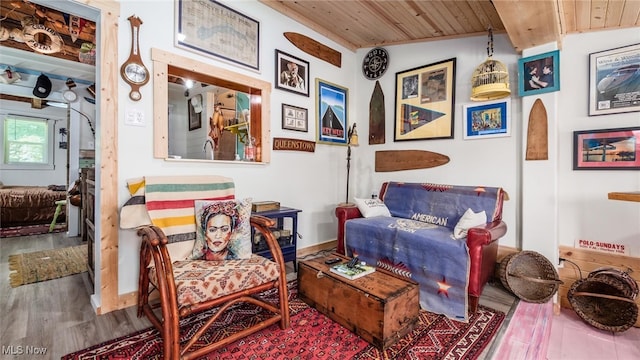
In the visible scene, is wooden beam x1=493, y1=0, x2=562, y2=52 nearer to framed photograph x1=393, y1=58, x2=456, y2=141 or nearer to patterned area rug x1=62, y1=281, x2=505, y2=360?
framed photograph x1=393, y1=58, x2=456, y2=141

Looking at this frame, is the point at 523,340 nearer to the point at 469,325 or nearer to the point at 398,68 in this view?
the point at 469,325

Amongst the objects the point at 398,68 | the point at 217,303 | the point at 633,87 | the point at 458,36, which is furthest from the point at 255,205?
the point at 633,87

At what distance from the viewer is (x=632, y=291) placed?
1919 millimetres

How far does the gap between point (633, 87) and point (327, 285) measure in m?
2.81

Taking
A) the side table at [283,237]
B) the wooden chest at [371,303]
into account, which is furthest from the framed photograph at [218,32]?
the wooden chest at [371,303]

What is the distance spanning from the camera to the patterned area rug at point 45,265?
2.59m

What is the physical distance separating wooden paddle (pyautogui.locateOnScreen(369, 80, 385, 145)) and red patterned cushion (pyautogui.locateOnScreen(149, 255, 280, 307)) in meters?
2.54

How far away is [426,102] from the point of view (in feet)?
11.1

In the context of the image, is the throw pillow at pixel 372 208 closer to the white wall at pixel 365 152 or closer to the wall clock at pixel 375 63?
the white wall at pixel 365 152

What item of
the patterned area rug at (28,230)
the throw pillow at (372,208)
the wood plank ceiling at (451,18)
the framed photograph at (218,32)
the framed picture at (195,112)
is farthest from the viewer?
the framed picture at (195,112)

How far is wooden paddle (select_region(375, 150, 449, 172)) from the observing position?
3334 mm

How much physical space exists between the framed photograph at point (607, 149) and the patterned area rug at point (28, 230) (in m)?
6.75

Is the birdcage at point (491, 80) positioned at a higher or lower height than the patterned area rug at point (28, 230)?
higher

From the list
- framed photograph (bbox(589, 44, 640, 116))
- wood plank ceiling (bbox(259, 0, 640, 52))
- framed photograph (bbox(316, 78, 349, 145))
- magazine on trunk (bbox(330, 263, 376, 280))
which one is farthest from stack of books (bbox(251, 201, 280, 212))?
framed photograph (bbox(589, 44, 640, 116))
